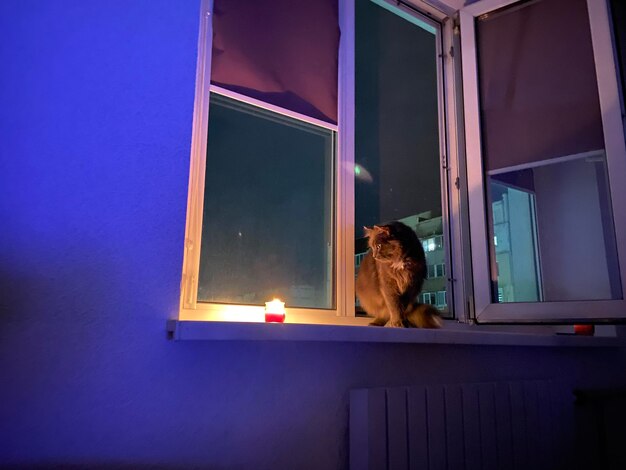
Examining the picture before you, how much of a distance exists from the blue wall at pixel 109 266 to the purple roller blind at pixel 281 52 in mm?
359

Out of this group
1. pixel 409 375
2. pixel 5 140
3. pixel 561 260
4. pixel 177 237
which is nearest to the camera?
pixel 5 140

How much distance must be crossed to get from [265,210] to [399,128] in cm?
94

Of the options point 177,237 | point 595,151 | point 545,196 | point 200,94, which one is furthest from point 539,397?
point 200,94

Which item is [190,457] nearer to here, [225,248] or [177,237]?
[177,237]

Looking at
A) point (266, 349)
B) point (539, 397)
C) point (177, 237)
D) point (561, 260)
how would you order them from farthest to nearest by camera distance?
point (561, 260)
point (539, 397)
point (266, 349)
point (177, 237)

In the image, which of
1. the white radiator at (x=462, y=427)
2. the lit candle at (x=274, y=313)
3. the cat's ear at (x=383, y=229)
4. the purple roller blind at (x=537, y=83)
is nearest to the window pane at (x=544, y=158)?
the purple roller blind at (x=537, y=83)

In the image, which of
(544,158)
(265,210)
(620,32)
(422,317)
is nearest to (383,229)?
(422,317)

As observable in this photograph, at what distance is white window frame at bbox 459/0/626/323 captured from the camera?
5.37 ft

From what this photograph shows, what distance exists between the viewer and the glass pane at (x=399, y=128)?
197 centimetres

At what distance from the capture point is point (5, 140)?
900 millimetres

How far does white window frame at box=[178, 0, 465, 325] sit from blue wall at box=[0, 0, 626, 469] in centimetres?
26

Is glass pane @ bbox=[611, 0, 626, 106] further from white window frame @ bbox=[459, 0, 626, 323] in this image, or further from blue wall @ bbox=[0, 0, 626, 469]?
blue wall @ bbox=[0, 0, 626, 469]

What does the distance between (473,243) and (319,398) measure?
1.10m

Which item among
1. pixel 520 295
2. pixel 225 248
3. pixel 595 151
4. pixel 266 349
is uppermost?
pixel 595 151
